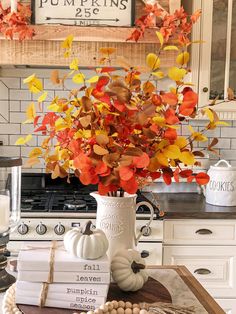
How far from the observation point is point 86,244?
1.19 m

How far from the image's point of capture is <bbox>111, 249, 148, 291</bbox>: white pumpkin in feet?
4.21

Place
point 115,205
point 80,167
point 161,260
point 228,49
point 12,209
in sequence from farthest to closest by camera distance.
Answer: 1. point 228,49
2. point 161,260
3. point 12,209
4. point 115,205
5. point 80,167

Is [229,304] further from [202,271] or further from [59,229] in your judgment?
[59,229]

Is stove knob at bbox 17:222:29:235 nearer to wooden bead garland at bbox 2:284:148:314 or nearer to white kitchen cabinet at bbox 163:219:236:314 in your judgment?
white kitchen cabinet at bbox 163:219:236:314

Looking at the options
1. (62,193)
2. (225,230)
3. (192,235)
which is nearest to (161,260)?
(192,235)

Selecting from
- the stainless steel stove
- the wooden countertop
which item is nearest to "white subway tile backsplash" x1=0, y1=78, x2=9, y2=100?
the stainless steel stove

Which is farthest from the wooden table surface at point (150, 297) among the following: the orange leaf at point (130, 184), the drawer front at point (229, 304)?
the drawer front at point (229, 304)

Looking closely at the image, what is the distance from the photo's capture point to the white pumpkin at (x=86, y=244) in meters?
1.19

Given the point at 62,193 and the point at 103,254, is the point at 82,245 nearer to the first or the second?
the point at 103,254

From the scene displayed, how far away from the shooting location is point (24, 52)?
283 cm

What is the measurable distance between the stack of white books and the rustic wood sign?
1.90 meters

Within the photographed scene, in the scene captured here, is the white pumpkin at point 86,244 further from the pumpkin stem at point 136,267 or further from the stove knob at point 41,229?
the stove knob at point 41,229

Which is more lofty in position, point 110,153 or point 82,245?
point 110,153

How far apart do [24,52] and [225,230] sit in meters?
1.48
